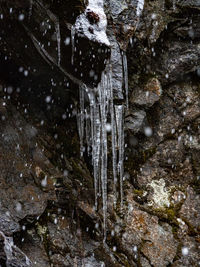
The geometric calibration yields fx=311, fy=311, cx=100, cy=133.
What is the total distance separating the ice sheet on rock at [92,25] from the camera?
335cm

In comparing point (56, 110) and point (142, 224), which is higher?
point (56, 110)

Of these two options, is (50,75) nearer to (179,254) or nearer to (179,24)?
(179,24)

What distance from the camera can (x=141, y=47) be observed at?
521cm

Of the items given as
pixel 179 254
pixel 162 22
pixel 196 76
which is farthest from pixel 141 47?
pixel 179 254

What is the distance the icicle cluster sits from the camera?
414 cm

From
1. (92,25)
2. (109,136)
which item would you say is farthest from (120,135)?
(92,25)

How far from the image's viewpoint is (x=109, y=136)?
4.96 meters

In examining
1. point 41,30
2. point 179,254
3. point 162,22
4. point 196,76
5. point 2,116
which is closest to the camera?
point 41,30

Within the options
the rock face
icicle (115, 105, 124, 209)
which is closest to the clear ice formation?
icicle (115, 105, 124, 209)

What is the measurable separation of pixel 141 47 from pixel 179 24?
34.2 inches

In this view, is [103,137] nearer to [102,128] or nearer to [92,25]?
[102,128]

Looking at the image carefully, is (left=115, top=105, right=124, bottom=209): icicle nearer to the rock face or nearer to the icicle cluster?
the icicle cluster

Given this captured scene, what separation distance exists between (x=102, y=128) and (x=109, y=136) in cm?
53

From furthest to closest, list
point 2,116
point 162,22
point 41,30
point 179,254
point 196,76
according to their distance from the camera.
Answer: point 196,76 < point 162,22 < point 179,254 < point 2,116 < point 41,30
